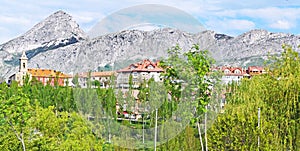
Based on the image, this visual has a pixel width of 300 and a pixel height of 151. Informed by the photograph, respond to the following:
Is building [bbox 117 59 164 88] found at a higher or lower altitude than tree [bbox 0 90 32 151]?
higher

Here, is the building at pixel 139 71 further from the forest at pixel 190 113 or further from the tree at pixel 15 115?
the tree at pixel 15 115

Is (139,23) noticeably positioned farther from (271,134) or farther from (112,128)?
(112,128)

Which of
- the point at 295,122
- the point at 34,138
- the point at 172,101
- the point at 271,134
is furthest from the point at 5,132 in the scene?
the point at 295,122

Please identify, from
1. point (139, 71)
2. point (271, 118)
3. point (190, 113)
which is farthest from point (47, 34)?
point (139, 71)

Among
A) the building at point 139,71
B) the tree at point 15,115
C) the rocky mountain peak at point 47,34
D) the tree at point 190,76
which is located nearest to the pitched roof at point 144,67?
the building at point 139,71

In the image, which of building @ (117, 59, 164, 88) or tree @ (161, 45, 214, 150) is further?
tree @ (161, 45, 214, 150)

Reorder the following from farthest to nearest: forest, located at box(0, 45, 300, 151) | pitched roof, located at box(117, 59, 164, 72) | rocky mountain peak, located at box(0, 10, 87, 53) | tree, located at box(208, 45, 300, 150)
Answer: rocky mountain peak, located at box(0, 10, 87, 53) < tree, located at box(208, 45, 300, 150) < forest, located at box(0, 45, 300, 151) < pitched roof, located at box(117, 59, 164, 72)

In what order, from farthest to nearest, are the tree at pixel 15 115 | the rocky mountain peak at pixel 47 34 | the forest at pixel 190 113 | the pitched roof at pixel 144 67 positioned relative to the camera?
1. the rocky mountain peak at pixel 47 34
2. the tree at pixel 15 115
3. the forest at pixel 190 113
4. the pitched roof at pixel 144 67

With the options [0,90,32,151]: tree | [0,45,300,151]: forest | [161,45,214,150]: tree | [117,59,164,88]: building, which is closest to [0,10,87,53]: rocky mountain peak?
[0,45,300,151]: forest

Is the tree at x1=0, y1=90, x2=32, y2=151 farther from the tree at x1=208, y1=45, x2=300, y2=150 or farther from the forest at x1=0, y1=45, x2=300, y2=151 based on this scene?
the tree at x1=208, y1=45, x2=300, y2=150
